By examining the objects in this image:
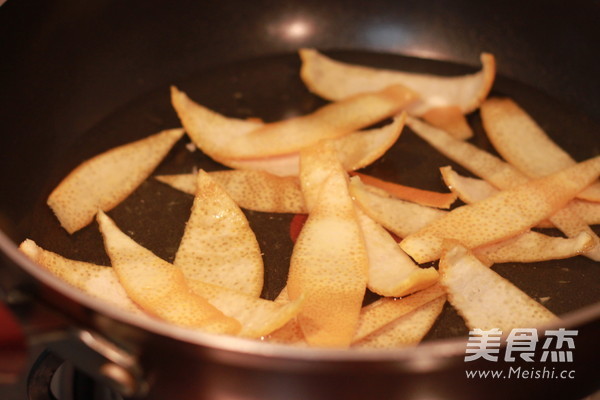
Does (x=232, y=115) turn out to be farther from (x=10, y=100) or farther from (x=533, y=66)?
(x=533, y=66)

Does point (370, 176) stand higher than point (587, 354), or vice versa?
point (370, 176)

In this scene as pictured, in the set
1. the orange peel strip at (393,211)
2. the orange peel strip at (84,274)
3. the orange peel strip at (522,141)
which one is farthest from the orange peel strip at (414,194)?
the orange peel strip at (84,274)

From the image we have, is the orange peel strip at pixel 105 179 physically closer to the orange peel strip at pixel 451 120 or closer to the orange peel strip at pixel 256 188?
the orange peel strip at pixel 256 188

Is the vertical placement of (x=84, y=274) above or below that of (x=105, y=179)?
below

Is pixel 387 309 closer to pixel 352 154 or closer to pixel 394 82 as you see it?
pixel 352 154

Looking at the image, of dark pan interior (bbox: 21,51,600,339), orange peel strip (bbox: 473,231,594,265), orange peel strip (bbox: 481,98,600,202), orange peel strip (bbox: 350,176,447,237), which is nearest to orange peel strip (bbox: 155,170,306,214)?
dark pan interior (bbox: 21,51,600,339)

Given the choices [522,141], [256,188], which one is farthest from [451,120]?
[256,188]

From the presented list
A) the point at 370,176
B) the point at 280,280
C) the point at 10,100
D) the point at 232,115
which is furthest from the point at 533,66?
the point at 10,100
